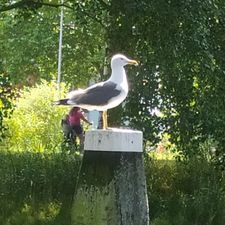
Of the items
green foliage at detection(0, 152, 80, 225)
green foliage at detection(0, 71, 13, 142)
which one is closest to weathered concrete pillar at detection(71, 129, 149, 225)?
green foliage at detection(0, 152, 80, 225)

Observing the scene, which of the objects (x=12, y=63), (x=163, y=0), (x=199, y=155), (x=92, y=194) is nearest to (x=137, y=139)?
(x=92, y=194)

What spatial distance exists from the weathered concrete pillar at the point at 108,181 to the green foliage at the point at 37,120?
883cm

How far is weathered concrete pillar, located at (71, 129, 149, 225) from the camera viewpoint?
5.26 meters

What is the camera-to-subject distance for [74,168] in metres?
9.42

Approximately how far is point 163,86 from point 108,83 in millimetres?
3651

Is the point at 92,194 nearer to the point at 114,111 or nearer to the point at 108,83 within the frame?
the point at 108,83

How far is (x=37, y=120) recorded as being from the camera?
57.9ft

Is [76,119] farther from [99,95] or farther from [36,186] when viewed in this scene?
[99,95]

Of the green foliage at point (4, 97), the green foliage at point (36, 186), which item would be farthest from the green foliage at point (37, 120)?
the green foliage at point (36, 186)

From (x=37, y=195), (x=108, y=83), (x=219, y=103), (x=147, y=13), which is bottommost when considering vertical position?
(x=37, y=195)

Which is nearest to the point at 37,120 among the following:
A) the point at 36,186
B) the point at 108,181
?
the point at 36,186

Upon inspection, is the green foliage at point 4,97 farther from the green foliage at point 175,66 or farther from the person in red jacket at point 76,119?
the person in red jacket at point 76,119

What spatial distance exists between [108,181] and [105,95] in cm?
73

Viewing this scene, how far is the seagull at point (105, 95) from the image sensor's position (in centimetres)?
560
